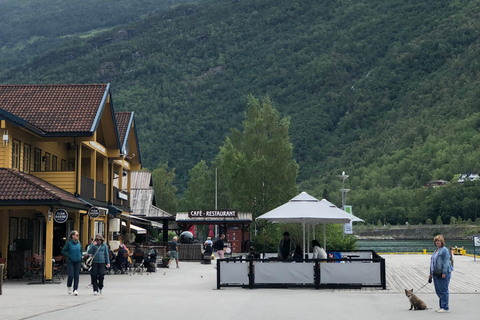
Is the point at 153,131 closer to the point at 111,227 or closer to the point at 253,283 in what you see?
the point at 111,227

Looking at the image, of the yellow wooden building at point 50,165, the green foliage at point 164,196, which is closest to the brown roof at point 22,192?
the yellow wooden building at point 50,165

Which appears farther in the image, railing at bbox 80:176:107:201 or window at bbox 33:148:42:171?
railing at bbox 80:176:107:201

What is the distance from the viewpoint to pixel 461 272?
33.3 metres

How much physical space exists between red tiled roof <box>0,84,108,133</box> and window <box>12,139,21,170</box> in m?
1.33

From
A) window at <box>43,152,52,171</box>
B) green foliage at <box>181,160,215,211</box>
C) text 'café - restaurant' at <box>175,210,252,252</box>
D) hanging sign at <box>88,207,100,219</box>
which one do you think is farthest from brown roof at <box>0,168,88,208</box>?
green foliage at <box>181,160,215,211</box>

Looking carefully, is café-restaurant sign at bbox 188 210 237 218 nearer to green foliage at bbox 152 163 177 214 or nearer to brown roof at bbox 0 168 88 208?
brown roof at bbox 0 168 88 208

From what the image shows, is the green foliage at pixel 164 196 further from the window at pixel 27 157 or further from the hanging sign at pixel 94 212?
the window at pixel 27 157

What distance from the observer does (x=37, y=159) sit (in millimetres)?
33094

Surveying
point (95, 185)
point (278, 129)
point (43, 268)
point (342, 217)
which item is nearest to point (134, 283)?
point (43, 268)

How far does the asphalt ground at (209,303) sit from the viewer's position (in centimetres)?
1620

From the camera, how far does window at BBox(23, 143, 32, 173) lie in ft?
102

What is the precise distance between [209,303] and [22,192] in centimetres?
1009

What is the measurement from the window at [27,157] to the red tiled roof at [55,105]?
2.95 feet

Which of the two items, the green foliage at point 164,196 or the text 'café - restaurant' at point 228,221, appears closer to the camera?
the text 'café - restaurant' at point 228,221
